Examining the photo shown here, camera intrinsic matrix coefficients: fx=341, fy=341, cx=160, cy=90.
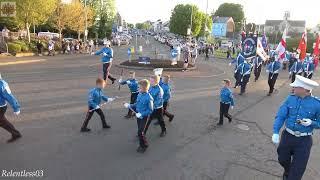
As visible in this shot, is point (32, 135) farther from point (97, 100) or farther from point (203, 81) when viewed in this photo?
point (203, 81)

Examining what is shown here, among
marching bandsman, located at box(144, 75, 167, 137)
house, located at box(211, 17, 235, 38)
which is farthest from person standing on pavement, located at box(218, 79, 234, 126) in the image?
house, located at box(211, 17, 235, 38)

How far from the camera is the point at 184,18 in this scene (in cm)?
9306

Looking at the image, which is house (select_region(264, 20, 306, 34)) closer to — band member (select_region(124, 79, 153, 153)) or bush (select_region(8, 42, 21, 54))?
bush (select_region(8, 42, 21, 54))

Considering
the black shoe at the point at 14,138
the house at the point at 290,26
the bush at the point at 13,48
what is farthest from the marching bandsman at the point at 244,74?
the house at the point at 290,26

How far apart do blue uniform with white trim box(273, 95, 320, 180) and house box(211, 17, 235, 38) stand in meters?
91.7

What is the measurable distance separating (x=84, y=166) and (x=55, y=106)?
518cm

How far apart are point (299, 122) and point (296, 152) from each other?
0.54 metres

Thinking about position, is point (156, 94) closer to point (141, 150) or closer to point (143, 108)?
point (143, 108)

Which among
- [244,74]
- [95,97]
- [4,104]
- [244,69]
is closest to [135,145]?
[95,97]

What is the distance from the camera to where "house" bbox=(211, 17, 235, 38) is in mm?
95250

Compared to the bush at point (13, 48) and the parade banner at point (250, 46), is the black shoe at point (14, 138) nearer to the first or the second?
the parade banner at point (250, 46)

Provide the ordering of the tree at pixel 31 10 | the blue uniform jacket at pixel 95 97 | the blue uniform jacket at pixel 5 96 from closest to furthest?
the blue uniform jacket at pixel 5 96 → the blue uniform jacket at pixel 95 97 → the tree at pixel 31 10

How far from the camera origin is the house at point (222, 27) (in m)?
95.2

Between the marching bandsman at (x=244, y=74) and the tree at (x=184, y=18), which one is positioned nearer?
the marching bandsman at (x=244, y=74)
